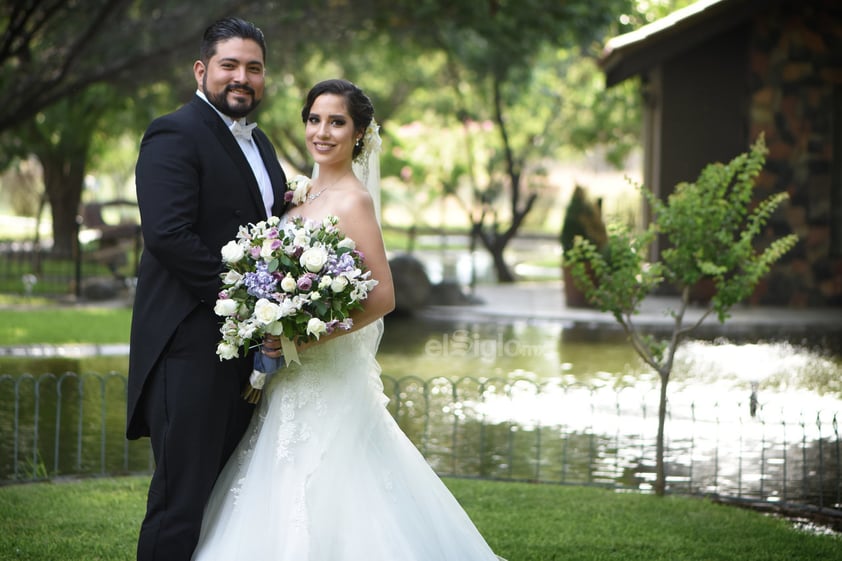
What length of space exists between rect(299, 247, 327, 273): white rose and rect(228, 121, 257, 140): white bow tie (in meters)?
0.75

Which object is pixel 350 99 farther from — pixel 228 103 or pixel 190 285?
pixel 190 285

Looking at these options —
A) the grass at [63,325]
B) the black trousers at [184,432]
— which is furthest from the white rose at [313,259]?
the grass at [63,325]

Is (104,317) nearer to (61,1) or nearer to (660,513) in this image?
(61,1)

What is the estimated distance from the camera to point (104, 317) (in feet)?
54.0

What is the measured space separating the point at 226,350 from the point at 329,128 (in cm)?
104

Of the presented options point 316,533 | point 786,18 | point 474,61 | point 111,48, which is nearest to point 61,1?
point 111,48

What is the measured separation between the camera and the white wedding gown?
15.3 feet

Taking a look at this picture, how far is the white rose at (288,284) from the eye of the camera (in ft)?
14.5

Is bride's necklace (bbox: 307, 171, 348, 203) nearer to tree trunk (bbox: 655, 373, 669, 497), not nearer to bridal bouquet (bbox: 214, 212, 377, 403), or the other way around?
bridal bouquet (bbox: 214, 212, 377, 403)

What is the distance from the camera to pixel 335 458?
15.8 ft

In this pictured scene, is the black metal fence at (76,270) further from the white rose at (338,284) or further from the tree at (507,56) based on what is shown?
the white rose at (338,284)

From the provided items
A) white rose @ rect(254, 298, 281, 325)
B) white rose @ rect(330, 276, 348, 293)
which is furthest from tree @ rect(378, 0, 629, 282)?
white rose @ rect(254, 298, 281, 325)

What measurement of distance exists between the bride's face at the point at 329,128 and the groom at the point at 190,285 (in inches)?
10.0

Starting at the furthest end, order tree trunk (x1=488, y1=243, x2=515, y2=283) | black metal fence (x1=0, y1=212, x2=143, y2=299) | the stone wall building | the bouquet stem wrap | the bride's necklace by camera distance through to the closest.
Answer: tree trunk (x1=488, y1=243, x2=515, y2=283) < black metal fence (x1=0, y1=212, x2=143, y2=299) < the stone wall building < the bride's necklace < the bouquet stem wrap
